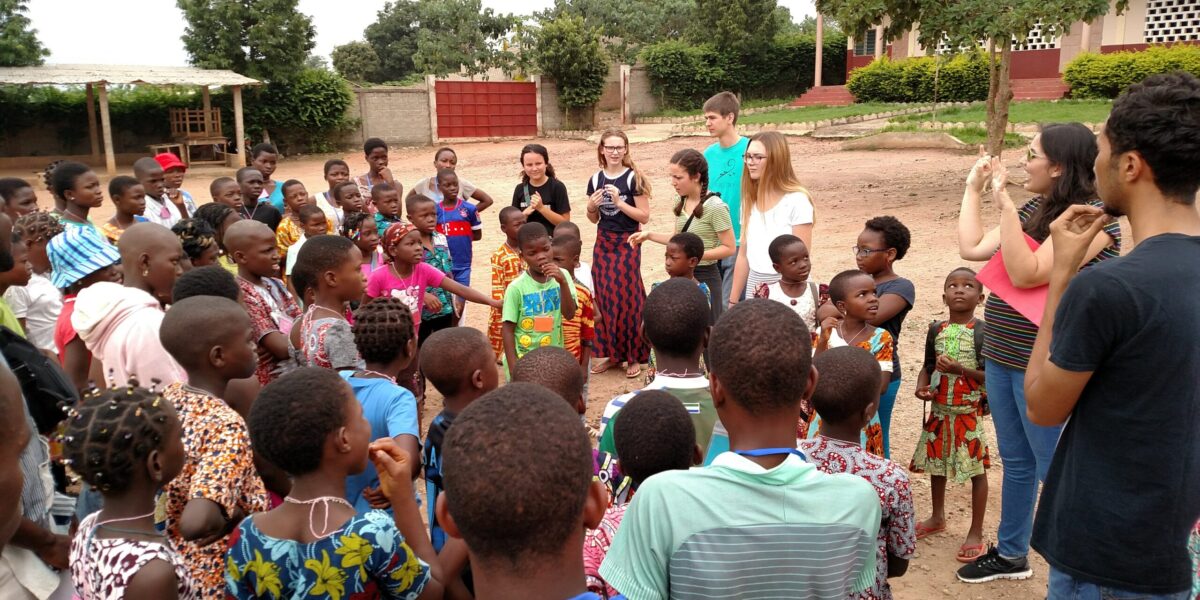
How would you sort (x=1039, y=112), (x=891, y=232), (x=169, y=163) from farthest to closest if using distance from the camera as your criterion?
(x=1039, y=112)
(x=169, y=163)
(x=891, y=232)

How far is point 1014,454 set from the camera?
3389mm

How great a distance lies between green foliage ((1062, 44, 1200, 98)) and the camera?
22156mm

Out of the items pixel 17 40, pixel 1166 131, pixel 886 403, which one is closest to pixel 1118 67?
pixel 886 403

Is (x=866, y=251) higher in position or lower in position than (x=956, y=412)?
higher

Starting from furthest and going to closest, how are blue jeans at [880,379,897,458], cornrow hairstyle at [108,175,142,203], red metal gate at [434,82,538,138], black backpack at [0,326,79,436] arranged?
1. red metal gate at [434,82,538,138]
2. cornrow hairstyle at [108,175,142,203]
3. blue jeans at [880,379,897,458]
4. black backpack at [0,326,79,436]

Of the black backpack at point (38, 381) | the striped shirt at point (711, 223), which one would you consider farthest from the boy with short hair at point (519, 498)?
the striped shirt at point (711, 223)

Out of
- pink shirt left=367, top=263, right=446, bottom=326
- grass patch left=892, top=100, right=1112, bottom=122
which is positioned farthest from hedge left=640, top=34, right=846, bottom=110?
pink shirt left=367, top=263, right=446, bottom=326

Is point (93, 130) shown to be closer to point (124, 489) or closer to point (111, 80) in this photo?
point (111, 80)

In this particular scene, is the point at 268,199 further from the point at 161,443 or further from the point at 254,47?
the point at 254,47

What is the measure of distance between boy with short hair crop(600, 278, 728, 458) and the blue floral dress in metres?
0.96

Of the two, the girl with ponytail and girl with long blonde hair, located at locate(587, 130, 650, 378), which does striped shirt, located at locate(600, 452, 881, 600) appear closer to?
the girl with ponytail

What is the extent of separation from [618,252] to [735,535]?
4.71 metres

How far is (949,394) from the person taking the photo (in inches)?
155

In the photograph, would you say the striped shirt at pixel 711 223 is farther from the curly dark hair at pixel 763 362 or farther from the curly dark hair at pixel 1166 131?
the curly dark hair at pixel 763 362
